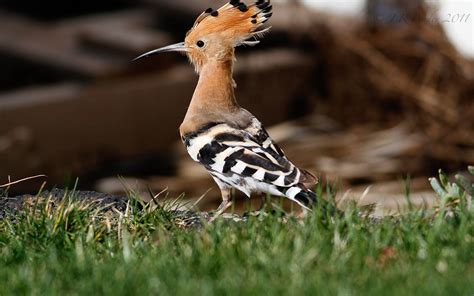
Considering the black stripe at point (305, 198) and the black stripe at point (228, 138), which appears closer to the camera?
the black stripe at point (305, 198)

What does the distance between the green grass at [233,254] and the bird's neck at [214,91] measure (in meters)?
0.51

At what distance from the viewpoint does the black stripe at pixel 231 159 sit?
5.61m

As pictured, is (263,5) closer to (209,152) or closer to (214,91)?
(214,91)

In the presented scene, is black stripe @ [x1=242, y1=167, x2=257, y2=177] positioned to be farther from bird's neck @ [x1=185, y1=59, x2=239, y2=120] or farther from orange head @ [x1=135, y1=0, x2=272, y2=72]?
orange head @ [x1=135, y1=0, x2=272, y2=72]

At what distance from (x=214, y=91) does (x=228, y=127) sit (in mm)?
242

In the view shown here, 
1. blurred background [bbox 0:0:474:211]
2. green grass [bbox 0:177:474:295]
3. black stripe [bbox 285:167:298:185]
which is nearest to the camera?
green grass [bbox 0:177:474:295]

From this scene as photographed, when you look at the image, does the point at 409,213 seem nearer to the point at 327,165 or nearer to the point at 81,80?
the point at 327,165

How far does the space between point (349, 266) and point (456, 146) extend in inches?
189

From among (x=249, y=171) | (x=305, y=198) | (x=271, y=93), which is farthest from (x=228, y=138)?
(x=271, y=93)

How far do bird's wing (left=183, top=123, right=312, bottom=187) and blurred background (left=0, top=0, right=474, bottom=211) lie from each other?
135 inches

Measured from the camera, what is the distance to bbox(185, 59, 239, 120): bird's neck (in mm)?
5906

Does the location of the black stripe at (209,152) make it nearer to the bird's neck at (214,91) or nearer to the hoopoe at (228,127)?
the hoopoe at (228,127)

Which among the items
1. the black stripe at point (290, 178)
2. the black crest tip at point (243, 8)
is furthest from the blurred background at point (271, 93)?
the black stripe at point (290, 178)

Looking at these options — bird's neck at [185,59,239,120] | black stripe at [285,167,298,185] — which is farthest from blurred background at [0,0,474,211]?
black stripe at [285,167,298,185]
